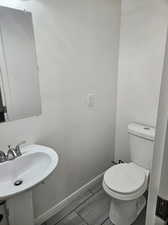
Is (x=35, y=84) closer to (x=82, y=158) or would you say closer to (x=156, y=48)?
(x=82, y=158)

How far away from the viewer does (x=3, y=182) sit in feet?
3.34

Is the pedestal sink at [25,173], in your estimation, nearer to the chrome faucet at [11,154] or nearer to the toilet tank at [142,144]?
the chrome faucet at [11,154]

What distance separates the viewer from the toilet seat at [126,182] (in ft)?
4.21

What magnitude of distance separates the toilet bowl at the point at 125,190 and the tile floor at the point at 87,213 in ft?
0.31

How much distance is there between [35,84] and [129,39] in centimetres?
123

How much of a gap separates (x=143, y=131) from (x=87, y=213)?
1.06 metres

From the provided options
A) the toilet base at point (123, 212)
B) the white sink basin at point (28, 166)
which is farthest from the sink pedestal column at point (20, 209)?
the toilet base at point (123, 212)

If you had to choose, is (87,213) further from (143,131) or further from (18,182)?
(143,131)

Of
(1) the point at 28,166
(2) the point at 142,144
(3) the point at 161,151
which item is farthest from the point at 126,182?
(3) the point at 161,151

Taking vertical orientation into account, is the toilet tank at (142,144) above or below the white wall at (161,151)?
below

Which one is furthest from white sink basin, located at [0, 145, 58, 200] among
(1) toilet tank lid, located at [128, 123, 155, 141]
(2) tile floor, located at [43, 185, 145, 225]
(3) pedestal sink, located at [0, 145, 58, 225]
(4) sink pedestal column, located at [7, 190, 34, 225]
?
(1) toilet tank lid, located at [128, 123, 155, 141]

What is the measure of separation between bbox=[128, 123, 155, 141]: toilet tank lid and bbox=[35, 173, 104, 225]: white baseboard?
2.79 ft

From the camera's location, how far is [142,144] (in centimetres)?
160

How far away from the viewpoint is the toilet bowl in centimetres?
129
